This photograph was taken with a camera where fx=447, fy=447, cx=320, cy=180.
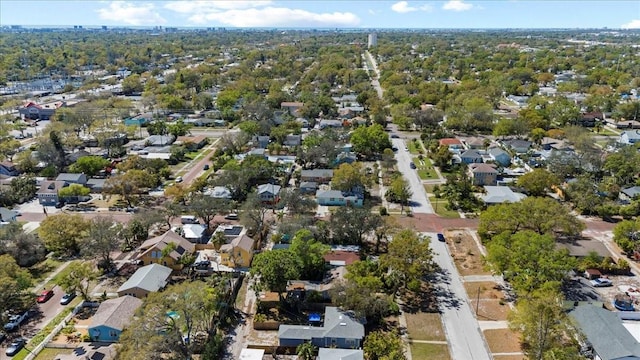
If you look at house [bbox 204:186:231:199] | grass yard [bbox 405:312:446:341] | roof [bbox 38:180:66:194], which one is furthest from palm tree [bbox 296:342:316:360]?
roof [bbox 38:180:66:194]

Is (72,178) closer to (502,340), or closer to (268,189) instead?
(268,189)

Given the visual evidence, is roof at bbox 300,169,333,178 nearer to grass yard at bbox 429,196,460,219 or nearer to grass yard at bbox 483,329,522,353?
grass yard at bbox 429,196,460,219

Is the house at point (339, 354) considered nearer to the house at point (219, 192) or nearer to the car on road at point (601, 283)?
the car on road at point (601, 283)

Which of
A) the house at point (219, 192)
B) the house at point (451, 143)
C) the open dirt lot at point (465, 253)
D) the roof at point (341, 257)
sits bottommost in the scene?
the open dirt lot at point (465, 253)

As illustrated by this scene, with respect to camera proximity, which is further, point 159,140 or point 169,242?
point 159,140

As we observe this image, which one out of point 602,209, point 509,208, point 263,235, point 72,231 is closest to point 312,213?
point 263,235

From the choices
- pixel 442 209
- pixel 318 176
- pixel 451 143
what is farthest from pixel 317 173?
pixel 451 143

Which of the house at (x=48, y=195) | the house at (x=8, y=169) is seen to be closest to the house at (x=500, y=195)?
the house at (x=48, y=195)
